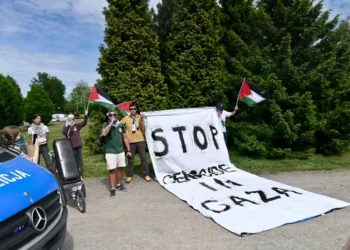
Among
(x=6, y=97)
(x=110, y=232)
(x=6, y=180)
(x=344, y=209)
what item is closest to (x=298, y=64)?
(x=344, y=209)

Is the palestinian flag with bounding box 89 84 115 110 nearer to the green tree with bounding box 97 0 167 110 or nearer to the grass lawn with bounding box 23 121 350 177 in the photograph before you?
the grass lawn with bounding box 23 121 350 177

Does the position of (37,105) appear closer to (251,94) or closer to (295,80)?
(251,94)

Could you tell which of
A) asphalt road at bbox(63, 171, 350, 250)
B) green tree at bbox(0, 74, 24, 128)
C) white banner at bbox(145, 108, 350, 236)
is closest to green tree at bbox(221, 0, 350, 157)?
white banner at bbox(145, 108, 350, 236)

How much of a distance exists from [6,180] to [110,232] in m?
2.03

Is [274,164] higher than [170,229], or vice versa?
[170,229]

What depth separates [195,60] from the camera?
1124 cm

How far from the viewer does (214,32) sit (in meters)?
11.4

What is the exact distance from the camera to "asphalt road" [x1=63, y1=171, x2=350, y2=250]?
12.1ft

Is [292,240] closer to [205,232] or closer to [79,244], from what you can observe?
[205,232]

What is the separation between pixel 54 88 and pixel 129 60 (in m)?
85.9

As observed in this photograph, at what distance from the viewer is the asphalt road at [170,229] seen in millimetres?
3695

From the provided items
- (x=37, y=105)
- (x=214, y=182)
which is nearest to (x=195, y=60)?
(x=214, y=182)

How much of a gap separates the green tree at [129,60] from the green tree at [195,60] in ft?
2.54

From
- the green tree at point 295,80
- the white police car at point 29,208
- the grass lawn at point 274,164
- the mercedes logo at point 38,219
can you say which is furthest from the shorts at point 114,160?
the green tree at point 295,80
